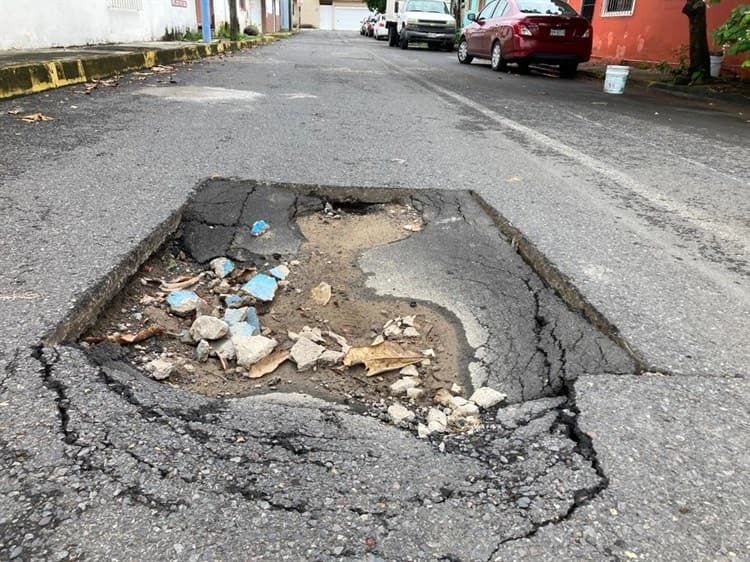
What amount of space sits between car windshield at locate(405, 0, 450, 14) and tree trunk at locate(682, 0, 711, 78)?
1259cm

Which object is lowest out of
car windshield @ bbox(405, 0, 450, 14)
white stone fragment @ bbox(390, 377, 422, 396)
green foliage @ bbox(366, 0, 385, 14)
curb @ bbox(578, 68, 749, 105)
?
white stone fragment @ bbox(390, 377, 422, 396)

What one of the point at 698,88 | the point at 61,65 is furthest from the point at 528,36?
the point at 61,65

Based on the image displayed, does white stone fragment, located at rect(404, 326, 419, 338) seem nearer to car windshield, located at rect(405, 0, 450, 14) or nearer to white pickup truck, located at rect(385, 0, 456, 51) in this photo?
white pickup truck, located at rect(385, 0, 456, 51)

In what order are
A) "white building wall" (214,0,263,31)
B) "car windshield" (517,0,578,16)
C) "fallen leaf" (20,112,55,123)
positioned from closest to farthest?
"fallen leaf" (20,112,55,123) < "car windshield" (517,0,578,16) < "white building wall" (214,0,263,31)

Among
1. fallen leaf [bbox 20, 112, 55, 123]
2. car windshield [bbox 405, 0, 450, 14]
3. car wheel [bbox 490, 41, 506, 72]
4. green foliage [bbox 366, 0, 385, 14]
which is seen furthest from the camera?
green foliage [bbox 366, 0, 385, 14]

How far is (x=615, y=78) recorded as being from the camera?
31.7 ft

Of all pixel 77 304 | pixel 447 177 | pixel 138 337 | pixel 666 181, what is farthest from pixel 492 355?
pixel 666 181

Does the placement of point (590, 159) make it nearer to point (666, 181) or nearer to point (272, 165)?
point (666, 181)

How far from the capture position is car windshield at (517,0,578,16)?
12.2m

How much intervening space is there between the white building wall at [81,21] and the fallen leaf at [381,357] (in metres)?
8.37

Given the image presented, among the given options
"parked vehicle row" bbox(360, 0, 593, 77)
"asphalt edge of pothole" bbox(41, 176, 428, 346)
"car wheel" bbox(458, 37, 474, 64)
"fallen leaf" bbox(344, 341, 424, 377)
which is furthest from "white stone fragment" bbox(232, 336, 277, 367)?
"car wheel" bbox(458, 37, 474, 64)

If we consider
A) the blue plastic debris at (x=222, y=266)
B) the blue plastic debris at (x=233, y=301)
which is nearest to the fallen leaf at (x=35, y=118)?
the blue plastic debris at (x=222, y=266)

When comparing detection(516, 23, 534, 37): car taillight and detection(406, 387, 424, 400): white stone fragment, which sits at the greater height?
detection(516, 23, 534, 37): car taillight

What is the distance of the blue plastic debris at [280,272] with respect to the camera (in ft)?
9.63
